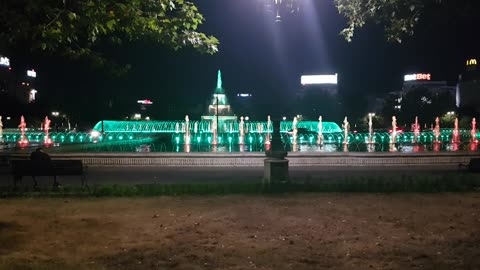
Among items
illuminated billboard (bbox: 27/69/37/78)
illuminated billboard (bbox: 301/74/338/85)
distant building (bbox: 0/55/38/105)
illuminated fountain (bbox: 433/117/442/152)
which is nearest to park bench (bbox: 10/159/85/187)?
illuminated fountain (bbox: 433/117/442/152)

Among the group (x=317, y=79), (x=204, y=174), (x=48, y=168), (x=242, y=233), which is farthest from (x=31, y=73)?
(x=242, y=233)

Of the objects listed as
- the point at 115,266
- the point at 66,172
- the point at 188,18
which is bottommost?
the point at 115,266

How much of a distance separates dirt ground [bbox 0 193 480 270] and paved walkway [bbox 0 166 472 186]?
406cm

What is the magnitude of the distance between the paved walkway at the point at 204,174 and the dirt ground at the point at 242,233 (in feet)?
13.3

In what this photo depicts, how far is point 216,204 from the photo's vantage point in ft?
35.9

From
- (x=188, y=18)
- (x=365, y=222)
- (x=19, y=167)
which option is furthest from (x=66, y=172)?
(x=365, y=222)

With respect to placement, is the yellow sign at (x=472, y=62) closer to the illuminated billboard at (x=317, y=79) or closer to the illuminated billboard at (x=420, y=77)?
the illuminated billboard at (x=420, y=77)

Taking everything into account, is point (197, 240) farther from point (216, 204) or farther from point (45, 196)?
point (45, 196)

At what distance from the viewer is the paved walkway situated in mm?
15531

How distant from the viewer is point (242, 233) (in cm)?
830

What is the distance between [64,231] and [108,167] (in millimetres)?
10965

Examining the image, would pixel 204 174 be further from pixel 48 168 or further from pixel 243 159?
pixel 48 168

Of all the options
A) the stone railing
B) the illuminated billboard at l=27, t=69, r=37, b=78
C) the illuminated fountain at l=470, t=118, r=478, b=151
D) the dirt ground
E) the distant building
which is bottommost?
the dirt ground

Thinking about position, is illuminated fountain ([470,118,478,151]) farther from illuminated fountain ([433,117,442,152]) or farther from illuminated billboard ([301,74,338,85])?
illuminated billboard ([301,74,338,85])
